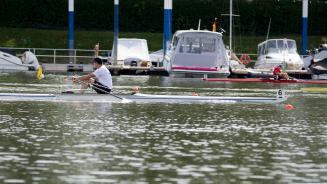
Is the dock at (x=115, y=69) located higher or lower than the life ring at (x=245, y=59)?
lower

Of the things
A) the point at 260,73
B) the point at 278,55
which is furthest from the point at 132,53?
the point at 260,73

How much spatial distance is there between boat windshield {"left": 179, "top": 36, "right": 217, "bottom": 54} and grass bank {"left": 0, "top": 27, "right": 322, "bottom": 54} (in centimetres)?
1342

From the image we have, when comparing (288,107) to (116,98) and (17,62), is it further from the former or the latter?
(17,62)

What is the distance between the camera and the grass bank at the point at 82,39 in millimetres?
68562

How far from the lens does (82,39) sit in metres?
70.4

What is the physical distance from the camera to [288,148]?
75.4 ft

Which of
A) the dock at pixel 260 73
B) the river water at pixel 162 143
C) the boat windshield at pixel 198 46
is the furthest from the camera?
the boat windshield at pixel 198 46

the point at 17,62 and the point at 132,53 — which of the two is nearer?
the point at 17,62

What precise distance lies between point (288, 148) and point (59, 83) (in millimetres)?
24883

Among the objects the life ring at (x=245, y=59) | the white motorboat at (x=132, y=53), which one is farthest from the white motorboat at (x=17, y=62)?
the life ring at (x=245, y=59)

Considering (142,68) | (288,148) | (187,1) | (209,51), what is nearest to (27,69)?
(142,68)

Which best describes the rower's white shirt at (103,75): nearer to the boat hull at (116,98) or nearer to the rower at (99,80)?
the rower at (99,80)

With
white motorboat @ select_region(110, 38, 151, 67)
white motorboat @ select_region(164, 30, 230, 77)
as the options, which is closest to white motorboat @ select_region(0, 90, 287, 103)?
white motorboat @ select_region(164, 30, 230, 77)

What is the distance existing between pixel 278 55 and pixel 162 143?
35.5 metres
